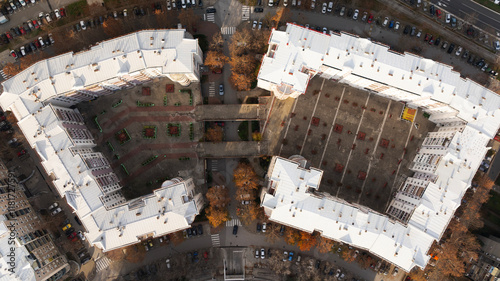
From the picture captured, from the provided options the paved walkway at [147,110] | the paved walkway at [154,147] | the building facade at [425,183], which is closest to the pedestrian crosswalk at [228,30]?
the building facade at [425,183]

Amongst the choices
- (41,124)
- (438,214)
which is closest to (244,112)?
(41,124)

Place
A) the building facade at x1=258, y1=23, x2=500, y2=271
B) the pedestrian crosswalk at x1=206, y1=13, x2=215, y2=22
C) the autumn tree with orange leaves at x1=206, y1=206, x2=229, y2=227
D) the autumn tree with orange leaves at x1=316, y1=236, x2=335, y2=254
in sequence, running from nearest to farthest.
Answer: the building facade at x1=258, y1=23, x2=500, y2=271
the autumn tree with orange leaves at x1=206, y1=206, x2=229, y2=227
the autumn tree with orange leaves at x1=316, y1=236, x2=335, y2=254
the pedestrian crosswalk at x1=206, y1=13, x2=215, y2=22

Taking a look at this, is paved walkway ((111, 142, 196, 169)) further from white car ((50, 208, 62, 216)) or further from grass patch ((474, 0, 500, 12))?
grass patch ((474, 0, 500, 12))

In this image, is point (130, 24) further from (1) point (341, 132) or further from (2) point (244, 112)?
(1) point (341, 132)

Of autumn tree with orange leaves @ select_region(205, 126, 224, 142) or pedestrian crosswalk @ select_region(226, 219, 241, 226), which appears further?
pedestrian crosswalk @ select_region(226, 219, 241, 226)

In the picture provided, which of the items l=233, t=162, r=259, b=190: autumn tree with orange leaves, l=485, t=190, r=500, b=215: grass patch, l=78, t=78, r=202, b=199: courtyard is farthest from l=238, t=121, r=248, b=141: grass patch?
l=485, t=190, r=500, b=215: grass patch

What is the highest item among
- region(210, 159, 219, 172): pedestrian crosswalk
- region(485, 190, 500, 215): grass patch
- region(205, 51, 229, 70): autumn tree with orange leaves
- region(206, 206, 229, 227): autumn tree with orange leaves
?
region(205, 51, 229, 70): autumn tree with orange leaves

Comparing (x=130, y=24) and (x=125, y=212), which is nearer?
(x=125, y=212)
